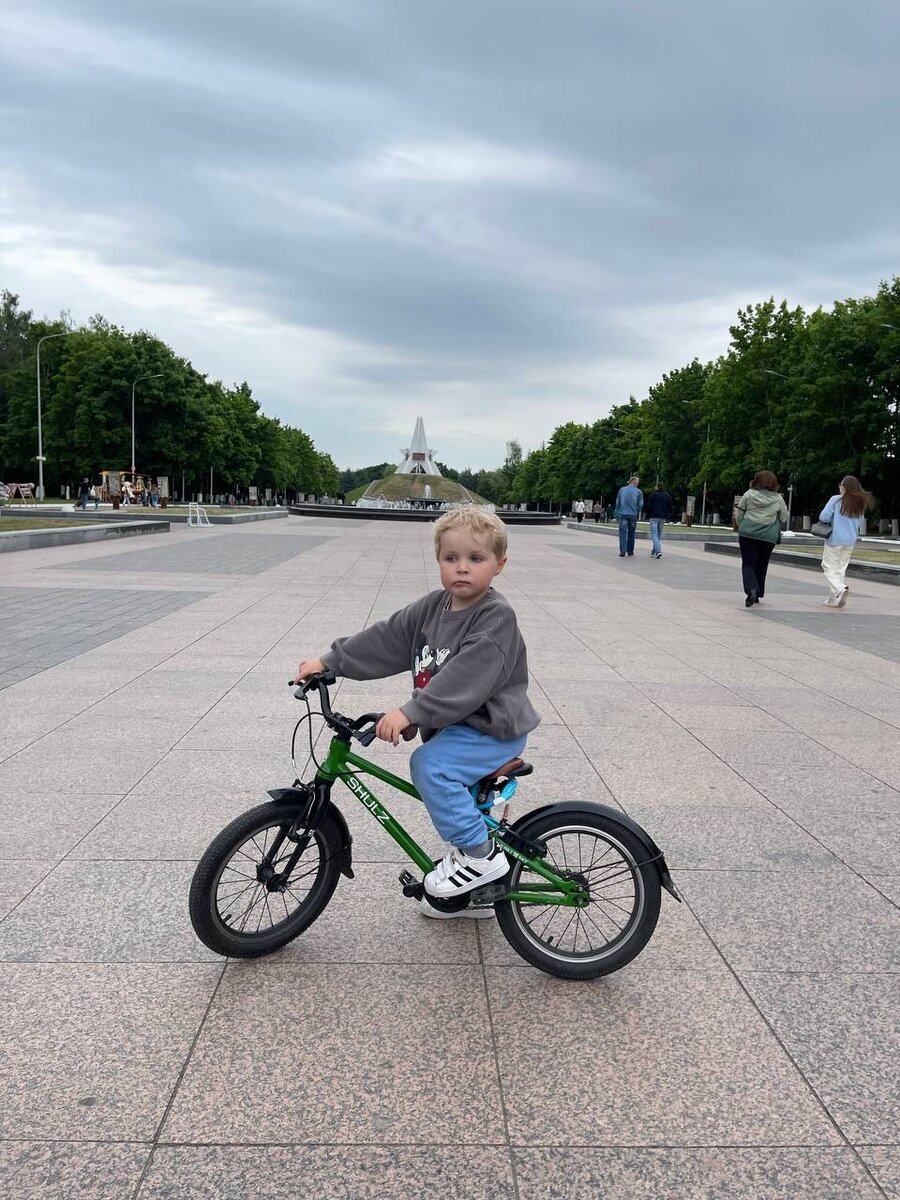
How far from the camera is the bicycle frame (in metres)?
3.05

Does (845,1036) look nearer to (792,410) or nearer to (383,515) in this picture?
(792,410)

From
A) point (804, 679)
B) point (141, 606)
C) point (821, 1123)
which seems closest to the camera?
point (821, 1123)

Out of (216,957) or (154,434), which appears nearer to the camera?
(216,957)

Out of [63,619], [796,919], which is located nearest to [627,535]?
[63,619]

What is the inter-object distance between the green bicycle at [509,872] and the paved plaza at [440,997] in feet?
0.38

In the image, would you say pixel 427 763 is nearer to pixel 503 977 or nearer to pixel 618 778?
pixel 503 977

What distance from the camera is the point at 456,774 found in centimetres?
294

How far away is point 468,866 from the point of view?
303cm

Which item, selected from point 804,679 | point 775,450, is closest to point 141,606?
point 804,679

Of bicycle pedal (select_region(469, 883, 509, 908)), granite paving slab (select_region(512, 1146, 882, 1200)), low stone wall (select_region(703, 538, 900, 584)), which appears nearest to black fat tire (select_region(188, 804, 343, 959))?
bicycle pedal (select_region(469, 883, 509, 908))

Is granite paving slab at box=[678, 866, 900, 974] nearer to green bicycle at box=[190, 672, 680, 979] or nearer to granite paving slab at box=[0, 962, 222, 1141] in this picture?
green bicycle at box=[190, 672, 680, 979]

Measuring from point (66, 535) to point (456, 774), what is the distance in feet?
68.3

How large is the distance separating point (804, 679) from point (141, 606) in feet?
23.8

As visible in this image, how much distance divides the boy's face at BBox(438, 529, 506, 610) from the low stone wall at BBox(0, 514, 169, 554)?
59.1ft
